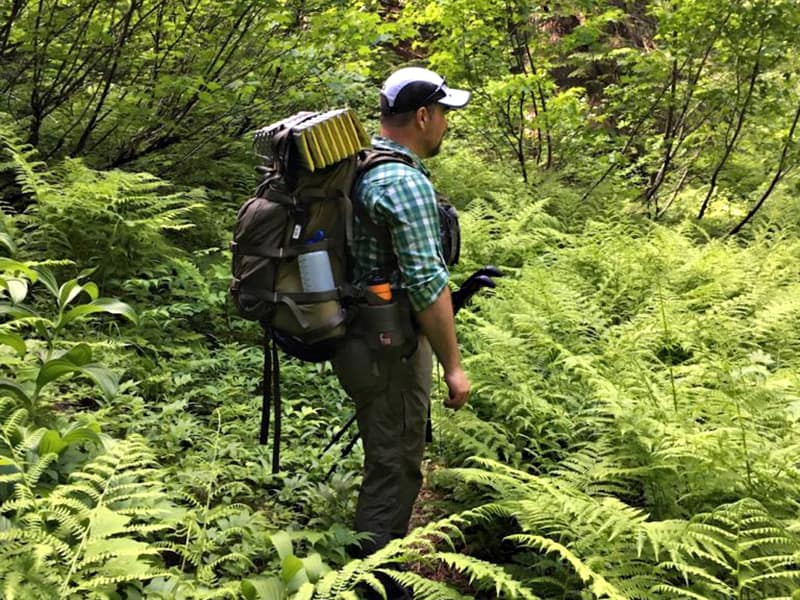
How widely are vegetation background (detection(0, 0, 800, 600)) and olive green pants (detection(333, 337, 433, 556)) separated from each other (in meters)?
0.17

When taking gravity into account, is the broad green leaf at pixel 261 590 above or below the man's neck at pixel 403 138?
below

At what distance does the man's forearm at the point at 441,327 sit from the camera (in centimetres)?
271

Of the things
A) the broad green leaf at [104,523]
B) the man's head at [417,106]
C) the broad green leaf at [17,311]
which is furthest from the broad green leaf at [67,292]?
the man's head at [417,106]

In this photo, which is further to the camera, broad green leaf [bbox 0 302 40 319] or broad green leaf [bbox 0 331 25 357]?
broad green leaf [bbox 0 302 40 319]

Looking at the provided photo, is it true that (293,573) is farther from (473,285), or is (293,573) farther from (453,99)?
(453,99)

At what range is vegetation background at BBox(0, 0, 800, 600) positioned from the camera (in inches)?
101

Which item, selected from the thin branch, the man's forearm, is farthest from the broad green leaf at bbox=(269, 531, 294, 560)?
the thin branch

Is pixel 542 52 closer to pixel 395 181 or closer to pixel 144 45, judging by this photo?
pixel 144 45

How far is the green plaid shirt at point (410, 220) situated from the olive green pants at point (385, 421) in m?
0.33

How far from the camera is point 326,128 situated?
256 centimetres

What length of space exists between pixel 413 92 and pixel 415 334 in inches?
43.8

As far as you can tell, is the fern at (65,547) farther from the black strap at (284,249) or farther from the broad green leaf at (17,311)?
the broad green leaf at (17,311)

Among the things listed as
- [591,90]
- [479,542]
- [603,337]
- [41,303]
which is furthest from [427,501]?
[591,90]

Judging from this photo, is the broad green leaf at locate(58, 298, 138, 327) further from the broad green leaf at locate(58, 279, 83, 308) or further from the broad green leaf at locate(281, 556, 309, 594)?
the broad green leaf at locate(281, 556, 309, 594)
